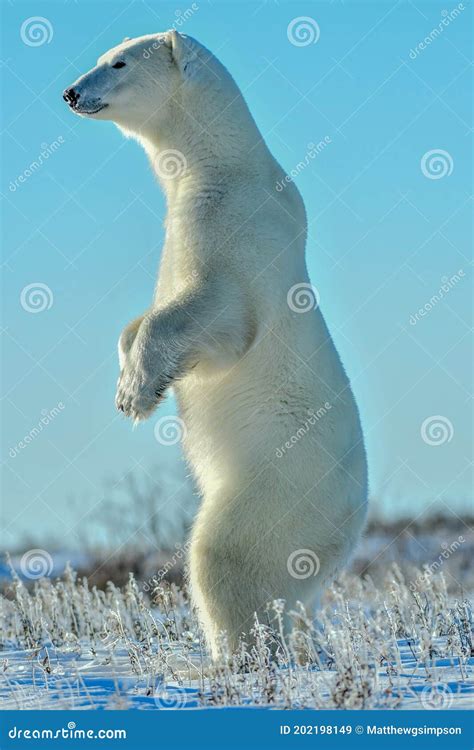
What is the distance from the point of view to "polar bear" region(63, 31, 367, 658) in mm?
5242

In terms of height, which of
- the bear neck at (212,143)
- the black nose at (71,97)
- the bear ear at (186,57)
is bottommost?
the black nose at (71,97)

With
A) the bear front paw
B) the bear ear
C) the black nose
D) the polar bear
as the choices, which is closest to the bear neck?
the polar bear

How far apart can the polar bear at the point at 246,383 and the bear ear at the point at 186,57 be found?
0.17 meters

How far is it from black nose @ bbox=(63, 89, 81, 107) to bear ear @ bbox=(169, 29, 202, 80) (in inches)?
22.2

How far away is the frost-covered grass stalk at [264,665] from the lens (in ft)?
13.7

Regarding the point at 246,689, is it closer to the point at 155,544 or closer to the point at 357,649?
the point at 357,649

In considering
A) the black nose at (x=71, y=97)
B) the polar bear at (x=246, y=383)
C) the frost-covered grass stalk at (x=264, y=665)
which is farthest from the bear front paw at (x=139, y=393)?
the black nose at (x=71, y=97)

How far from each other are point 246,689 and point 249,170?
8.72 feet

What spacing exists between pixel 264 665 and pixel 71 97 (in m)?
3.29

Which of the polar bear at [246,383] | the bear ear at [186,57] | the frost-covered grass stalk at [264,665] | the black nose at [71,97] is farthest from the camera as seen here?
the black nose at [71,97]

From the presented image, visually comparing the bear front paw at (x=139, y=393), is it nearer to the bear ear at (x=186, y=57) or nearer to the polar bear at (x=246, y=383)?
the polar bear at (x=246, y=383)

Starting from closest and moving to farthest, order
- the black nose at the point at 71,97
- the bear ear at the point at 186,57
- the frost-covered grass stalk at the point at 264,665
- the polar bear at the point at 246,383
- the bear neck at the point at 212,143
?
the frost-covered grass stalk at the point at 264,665
the polar bear at the point at 246,383
the bear neck at the point at 212,143
the bear ear at the point at 186,57
the black nose at the point at 71,97

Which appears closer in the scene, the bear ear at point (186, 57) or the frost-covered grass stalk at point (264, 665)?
the frost-covered grass stalk at point (264, 665)

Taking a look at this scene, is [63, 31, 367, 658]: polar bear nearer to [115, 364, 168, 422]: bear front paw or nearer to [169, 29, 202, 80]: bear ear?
[115, 364, 168, 422]: bear front paw
